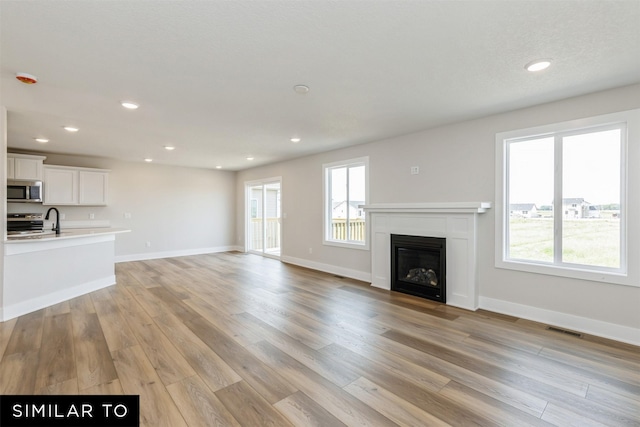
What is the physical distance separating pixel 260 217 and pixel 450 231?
5795mm

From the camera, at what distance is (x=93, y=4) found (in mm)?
1693

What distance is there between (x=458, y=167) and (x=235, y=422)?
3857 mm

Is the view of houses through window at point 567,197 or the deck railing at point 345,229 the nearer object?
the view of houses through window at point 567,197

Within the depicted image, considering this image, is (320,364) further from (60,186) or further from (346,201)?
(60,186)

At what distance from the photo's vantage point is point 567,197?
3.28m

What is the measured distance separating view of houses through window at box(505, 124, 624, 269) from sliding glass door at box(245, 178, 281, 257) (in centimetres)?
595

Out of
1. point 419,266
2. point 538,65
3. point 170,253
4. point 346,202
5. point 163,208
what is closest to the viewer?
point 538,65

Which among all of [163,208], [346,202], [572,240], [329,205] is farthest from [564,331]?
[163,208]

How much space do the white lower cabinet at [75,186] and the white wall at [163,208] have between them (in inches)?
14.9

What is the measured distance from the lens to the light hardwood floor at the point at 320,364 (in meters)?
1.86

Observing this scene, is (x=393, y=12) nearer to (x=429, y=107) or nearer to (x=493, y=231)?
(x=429, y=107)

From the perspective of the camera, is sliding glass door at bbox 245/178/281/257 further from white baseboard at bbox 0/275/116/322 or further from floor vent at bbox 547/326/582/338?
floor vent at bbox 547/326/582/338

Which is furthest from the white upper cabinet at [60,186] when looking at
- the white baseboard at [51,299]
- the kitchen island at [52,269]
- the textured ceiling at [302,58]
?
the white baseboard at [51,299]

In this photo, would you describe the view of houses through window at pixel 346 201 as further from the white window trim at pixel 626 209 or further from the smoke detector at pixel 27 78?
the smoke detector at pixel 27 78
